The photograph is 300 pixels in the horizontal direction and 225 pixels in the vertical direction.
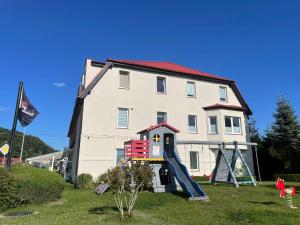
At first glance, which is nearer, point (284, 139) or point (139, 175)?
point (139, 175)

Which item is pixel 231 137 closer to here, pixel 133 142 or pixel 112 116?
pixel 112 116

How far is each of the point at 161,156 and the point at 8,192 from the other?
9.24 m

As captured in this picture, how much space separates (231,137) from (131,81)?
1157 cm

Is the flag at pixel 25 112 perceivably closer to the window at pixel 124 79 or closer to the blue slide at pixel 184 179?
the blue slide at pixel 184 179

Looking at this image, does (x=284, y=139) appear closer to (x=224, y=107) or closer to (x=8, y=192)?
(x=224, y=107)

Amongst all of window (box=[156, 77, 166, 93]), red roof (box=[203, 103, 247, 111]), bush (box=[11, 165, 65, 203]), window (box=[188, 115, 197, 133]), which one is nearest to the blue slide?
bush (box=[11, 165, 65, 203])

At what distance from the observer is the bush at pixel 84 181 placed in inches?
797

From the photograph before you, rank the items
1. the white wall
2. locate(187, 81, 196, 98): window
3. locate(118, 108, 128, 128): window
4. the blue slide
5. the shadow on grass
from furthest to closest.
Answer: locate(187, 81, 196, 98): window
locate(118, 108, 128, 128): window
the white wall
the blue slide
the shadow on grass

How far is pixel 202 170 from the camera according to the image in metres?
26.1

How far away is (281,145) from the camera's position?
105ft

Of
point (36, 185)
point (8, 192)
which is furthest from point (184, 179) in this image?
point (8, 192)

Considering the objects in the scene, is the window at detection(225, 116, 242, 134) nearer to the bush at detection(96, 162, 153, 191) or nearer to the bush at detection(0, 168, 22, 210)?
the bush at detection(96, 162, 153, 191)

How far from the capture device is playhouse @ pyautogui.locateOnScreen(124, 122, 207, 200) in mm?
16031

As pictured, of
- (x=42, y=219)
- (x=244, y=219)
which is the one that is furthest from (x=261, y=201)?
(x=42, y=219)
